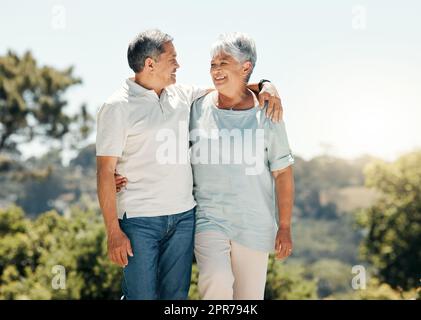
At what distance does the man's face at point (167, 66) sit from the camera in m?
3.17

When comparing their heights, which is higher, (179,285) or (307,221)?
(179,285)

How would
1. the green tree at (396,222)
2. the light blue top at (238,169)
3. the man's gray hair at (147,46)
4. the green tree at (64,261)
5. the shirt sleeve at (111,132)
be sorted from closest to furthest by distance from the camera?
the shirt sleeve at (111,132), the man's gray hair at (147,46), the light blue top at (238,169), the green tree at (64,261), the green tree at (396,222)

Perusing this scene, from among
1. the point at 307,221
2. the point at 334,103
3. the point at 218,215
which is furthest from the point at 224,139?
the point at 307,221

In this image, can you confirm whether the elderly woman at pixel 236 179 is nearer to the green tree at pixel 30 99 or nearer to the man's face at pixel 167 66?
the man's face at pixel 167 66

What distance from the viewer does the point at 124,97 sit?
312 cm

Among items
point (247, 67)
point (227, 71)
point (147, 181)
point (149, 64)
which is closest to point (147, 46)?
point (149, 64)

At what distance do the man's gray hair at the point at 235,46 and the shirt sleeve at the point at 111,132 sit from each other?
585 millimetres

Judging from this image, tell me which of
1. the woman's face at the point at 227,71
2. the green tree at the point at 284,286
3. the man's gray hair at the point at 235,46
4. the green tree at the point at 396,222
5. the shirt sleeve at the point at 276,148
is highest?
the man's gray hair at the point at 235,46

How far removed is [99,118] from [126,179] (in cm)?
31

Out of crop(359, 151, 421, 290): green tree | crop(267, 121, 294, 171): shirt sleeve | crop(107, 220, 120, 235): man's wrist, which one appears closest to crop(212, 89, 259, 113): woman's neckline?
crop(267, 121, 294, 171): shirt sleeve

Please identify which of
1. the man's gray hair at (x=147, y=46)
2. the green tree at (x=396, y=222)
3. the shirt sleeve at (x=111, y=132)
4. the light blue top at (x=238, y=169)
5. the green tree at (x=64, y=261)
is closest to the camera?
the shirt sleeve at (x=111, y=132)

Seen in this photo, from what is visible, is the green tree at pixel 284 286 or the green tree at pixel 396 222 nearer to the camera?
the green tree at pixel 284 286

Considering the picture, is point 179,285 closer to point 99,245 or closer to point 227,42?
point 227,42

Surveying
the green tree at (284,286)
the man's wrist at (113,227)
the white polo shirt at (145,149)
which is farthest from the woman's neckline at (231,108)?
the green tree at (284,286)
